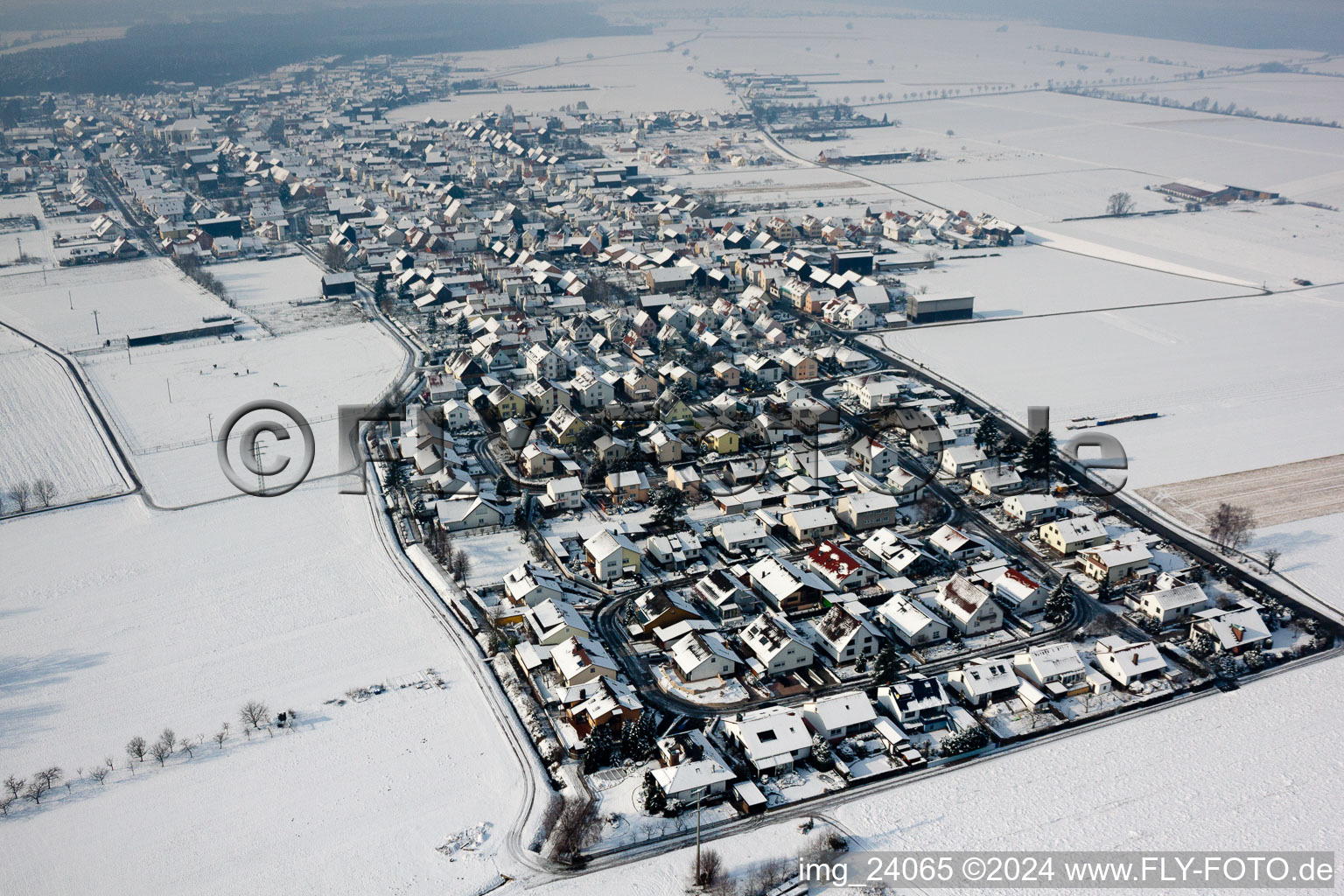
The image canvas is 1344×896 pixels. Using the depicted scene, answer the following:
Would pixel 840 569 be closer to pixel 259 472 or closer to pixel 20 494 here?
pixel 259 472

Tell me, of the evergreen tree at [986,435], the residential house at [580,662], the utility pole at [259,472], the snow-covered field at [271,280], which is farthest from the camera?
the snow-covered field at [271,280]

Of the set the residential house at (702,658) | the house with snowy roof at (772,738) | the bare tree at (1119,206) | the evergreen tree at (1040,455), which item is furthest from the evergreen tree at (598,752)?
the bare tree at (1119,206)

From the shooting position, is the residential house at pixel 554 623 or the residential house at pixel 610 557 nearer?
the residential house at pixel 554 623

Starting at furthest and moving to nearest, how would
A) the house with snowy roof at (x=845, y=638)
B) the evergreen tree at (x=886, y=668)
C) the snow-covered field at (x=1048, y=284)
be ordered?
the snow-covered field at (x=1048, y=284) < the house with snowy roof at (x=845, y=638) < the evergreen tree at (x=886, y=668)

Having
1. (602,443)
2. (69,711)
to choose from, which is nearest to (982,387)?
(602,443)

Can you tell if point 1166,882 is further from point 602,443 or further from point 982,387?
point 982,387

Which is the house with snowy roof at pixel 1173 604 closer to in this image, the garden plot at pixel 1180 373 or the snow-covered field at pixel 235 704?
the garden plot at pixel 1180 373

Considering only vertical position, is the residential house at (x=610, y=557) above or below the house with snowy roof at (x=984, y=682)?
above
